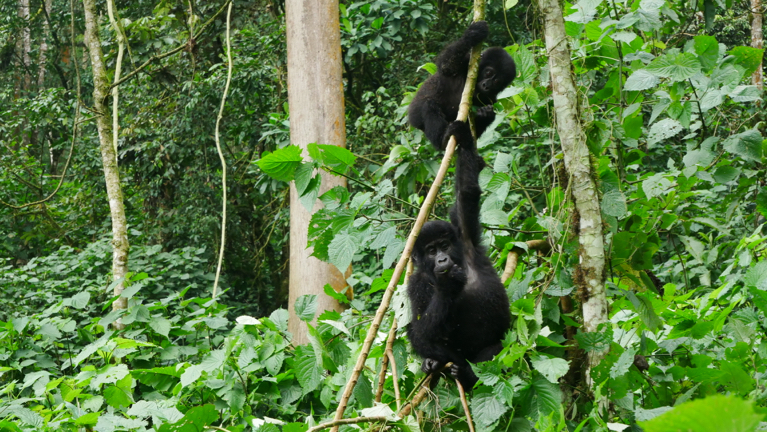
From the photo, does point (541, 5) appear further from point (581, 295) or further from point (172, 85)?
point (172, 85)

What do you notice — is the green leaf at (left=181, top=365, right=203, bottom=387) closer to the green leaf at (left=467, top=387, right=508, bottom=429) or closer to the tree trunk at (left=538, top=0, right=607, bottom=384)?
the green leaf at (left=467, top=387, right=508, bottom=429)

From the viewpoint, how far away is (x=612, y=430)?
223 centimetres

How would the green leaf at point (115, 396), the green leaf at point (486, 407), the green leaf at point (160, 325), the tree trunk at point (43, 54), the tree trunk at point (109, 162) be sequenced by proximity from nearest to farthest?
the green leaf at point (486, 407)
the green leaf at point (115, 396)
the green leaf at point (160, 325)
the tree trunk at point (109, 162)
the tree trunk at point (43, 54)

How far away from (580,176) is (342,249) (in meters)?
1.14

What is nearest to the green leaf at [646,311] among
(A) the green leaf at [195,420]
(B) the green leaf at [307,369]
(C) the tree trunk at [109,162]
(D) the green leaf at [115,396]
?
(B) the green leaf at [307,369]

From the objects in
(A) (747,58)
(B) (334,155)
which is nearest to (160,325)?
(B) (334,155)

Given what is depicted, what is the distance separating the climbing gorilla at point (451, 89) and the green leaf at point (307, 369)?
1615 mm

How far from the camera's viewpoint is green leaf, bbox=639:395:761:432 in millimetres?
597

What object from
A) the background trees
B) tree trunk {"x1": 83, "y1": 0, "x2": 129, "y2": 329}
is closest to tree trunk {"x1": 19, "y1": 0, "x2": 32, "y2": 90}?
tree trunk {"x1": 83, "y1": 0, "x2": 129, "y2": 329}

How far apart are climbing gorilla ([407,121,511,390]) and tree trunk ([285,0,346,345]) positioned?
249cm

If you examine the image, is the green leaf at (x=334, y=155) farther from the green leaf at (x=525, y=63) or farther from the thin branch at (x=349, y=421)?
the thin branch at (x=349, y=421)

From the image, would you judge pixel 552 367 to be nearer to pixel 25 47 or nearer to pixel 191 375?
pixel 191 375

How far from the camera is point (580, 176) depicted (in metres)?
2.86

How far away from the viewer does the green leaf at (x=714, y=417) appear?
23.5 inches
